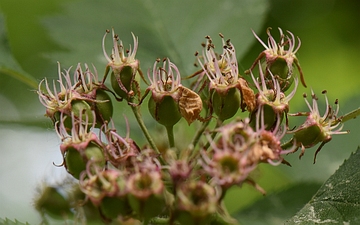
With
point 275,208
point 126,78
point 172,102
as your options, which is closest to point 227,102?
point 172,102

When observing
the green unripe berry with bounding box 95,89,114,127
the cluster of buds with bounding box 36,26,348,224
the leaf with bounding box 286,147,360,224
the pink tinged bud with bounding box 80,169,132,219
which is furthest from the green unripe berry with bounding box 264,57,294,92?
the pink tinged bud with bounding box 80,169,132,219

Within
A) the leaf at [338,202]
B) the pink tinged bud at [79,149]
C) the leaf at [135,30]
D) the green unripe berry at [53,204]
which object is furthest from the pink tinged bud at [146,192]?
the leaf at [135,30]

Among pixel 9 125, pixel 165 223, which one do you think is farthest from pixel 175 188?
pixel 9 125

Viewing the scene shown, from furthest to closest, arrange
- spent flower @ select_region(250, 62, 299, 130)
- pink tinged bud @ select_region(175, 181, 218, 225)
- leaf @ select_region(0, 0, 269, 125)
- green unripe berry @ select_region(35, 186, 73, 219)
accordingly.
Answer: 1. leaf @ select_region(0, 0, 269, 125)
2. green unripe berry @ select_region(35, 186, 73, 219)
3. spent flower @ select_region(250, 62, 299, 130)
4. pink tinged bud @ select_region(175, 181, 218, 225)

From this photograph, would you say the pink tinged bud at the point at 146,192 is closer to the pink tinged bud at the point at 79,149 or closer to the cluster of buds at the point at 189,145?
the cluster of buds at the point at 189,145

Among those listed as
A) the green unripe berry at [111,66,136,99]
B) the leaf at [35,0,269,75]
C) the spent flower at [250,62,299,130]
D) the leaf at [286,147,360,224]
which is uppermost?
the leaf at [35,0,269,75]

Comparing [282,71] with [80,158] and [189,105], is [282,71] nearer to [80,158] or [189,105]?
[189,105]

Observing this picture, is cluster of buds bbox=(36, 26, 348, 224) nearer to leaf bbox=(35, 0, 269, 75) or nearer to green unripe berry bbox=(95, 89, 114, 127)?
green unripe berry bbox=(95, 89, 114, 127)
